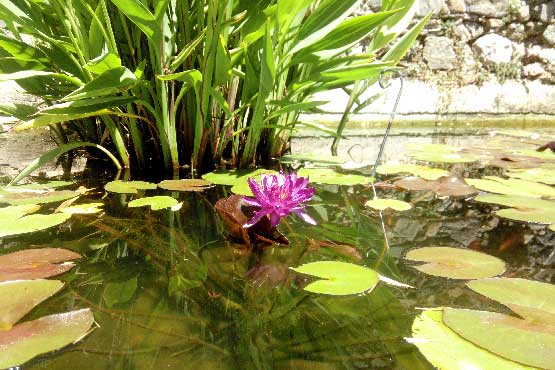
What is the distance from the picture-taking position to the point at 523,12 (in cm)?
341

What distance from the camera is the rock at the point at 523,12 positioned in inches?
134

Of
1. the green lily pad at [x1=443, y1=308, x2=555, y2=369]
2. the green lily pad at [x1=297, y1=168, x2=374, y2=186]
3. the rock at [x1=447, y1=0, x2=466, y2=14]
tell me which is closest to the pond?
the green lily pad at [x1=443, y1=308, x2=555, y2=369]

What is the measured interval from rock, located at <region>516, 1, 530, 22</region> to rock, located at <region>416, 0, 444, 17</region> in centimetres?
66

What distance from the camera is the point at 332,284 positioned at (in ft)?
1.58

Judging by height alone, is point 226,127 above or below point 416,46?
below

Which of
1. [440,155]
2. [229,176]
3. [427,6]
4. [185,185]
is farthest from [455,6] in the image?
[185,185]

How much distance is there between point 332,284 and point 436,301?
0.11m

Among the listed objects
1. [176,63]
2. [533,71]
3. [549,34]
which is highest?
[549,34]

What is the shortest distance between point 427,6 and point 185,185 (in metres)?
3.05

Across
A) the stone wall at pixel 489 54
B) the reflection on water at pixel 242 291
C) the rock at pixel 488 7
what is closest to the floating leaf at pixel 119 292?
the reflection on water at pixel 242 291

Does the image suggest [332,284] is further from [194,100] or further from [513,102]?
[513,102]

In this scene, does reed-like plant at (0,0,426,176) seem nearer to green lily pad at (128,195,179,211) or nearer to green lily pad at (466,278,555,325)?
green lily pad at (128,195,179,211)

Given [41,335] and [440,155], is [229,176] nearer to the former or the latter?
[41,335]

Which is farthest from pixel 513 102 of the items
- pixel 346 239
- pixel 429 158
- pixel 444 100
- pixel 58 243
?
pixel 58 243
